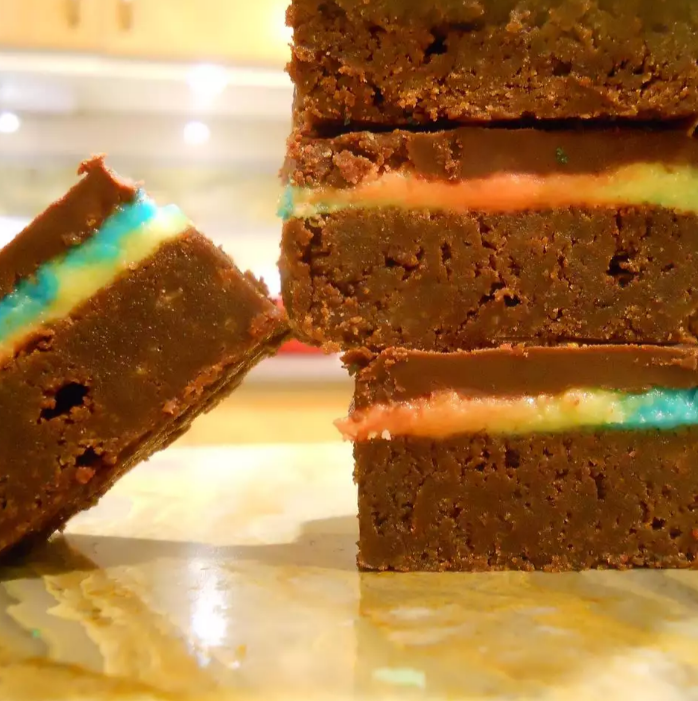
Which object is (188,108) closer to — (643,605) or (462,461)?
(462,461)

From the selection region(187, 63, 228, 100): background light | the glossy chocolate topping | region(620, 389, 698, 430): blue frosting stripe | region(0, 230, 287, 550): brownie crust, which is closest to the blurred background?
region(187, 63, 228, 100): background light

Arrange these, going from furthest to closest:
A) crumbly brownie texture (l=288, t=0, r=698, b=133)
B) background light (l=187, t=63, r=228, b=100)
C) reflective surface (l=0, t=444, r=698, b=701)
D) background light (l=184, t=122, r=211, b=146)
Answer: background light (l=184, t=122, r=211, b=146) < background light (l=187, t=63, r=228, b=100) < crumbly brownie texture (l=288, t=0, r=698, b=133) < reflective surface (l=0, t=444, r=698, b=701)

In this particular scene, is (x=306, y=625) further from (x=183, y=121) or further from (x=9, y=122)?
(x=9, y=122)

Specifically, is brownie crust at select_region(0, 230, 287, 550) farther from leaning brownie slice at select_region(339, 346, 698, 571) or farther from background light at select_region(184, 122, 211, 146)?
background light at select_region(184, 122, 211, 146)

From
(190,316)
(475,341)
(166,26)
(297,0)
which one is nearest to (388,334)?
(475,341)

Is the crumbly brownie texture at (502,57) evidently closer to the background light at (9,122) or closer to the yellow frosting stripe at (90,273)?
the yellow frosting stripe at (90,273)

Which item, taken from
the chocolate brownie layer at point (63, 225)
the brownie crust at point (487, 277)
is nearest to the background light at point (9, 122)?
the chocolate brownie layer at point (63, 225)
